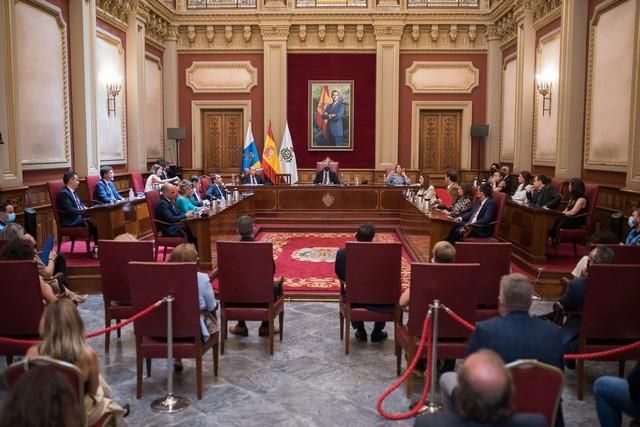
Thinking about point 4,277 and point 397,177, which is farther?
point 397,177

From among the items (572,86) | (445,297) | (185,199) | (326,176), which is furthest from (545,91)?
(445,297)

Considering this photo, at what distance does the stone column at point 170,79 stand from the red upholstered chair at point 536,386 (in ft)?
44.6

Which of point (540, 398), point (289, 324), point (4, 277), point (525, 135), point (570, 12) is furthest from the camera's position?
point (525, 135)

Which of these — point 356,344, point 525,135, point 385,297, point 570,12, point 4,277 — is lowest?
point 356,344

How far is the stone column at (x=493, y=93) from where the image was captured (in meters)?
14.5

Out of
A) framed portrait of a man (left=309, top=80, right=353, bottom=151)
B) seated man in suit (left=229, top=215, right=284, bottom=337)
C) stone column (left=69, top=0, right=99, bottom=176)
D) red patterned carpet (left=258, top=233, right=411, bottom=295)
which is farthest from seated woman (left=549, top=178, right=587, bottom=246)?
framed portrait of a man (left=309, top=80, right=353, bottom=151)

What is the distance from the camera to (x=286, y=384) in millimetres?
4285

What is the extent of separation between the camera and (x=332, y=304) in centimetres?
649

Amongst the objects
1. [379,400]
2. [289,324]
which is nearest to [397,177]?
[289,324]

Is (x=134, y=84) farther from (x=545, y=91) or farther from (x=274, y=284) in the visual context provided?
(x=274, y=284)

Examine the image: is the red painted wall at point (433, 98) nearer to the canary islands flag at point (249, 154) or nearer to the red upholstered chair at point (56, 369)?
the canary islands flag at point (249, 154)

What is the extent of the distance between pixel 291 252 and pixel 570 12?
5.83 meters

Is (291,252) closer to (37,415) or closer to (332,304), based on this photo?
(332,304)

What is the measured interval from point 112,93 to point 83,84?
1.61 metres
